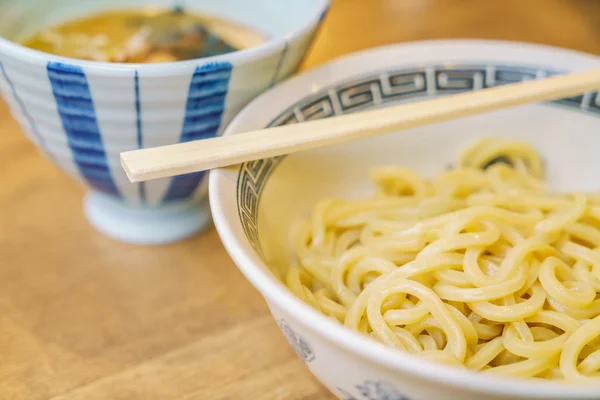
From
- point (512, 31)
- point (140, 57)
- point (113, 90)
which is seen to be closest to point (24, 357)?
point (113, 90)

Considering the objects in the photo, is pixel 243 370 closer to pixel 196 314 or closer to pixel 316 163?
pixel 196 314

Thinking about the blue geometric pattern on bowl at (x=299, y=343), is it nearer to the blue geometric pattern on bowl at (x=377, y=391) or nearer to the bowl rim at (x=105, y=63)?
the blue geometric pattern on bowl at (x=377, y=391)

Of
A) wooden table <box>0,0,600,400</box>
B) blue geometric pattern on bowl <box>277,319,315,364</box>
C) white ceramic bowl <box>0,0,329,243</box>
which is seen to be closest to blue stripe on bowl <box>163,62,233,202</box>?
white ceramic bowl <box>0,0,329,243</box>

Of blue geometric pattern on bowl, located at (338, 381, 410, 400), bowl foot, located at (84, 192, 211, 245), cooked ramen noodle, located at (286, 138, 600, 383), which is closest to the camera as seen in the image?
blue geometric pattern on bowl, located at (338, 381, 410, 400)

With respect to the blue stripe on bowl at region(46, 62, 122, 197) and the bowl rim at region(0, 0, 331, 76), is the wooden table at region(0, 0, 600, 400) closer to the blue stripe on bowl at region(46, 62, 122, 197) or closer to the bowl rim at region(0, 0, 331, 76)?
the blue stripe on bowl at region(46, 62, 122, 197)

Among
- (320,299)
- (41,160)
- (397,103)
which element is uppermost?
(397,103)

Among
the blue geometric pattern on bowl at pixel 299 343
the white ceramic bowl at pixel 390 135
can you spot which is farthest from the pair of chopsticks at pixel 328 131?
the blue geometric pattern on bowl at pixel 299 343
